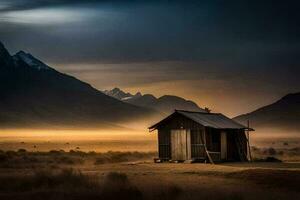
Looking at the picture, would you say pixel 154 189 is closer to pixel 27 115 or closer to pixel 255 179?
pixel 255 179

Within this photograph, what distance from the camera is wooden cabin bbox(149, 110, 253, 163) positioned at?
40406 mm

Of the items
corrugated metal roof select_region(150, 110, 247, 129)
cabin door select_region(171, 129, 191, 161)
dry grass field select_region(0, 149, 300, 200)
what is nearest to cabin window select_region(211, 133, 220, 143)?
corrugated metal roof select_region(150, 110, 247, 129)

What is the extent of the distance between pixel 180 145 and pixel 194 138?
1.08m

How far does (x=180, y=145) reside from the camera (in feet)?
135

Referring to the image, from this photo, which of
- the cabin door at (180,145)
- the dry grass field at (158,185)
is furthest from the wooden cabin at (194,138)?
the dry grass field at (158,185)

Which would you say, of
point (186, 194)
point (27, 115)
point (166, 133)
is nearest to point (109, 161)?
point (166, 133)

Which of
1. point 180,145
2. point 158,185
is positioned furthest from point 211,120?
point 158,185

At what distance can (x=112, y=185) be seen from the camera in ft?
70.3

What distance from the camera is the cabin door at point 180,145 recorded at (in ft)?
134

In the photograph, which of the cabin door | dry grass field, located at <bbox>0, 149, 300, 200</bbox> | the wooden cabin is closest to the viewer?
dry grass field, located at <bbox>0, 149, 300, 200</bbox>

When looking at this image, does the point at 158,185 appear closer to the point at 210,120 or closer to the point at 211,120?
the point at 210,120

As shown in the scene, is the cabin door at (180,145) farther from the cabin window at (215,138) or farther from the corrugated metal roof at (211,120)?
the cabin window at (215,138)

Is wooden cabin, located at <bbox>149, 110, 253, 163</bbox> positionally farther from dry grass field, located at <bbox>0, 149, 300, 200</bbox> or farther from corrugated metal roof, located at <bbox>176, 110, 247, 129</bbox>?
dry grass field, located at <bbox>0, 149, 300, 200</bbox>

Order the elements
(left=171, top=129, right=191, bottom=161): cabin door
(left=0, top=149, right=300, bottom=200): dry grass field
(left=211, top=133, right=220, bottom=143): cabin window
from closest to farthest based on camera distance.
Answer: (left=0, top=149, right=300, bottom=200): dry grass field → (left=171, top=129, right=191, bottom=161): cabin door → (left=211, top=133, right=220, bottom=143): cabin window
